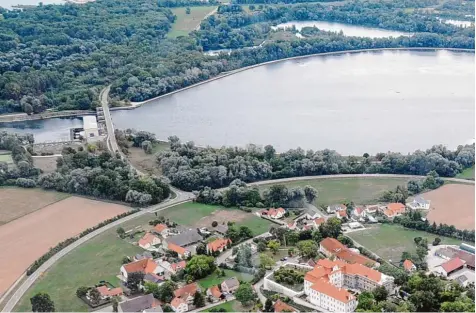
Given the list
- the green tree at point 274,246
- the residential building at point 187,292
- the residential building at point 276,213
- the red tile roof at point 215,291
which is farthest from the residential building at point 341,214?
the residential building at point 187,292

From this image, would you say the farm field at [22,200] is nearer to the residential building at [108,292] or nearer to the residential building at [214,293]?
the residential building at [108,292]

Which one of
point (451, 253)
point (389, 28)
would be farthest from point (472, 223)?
point (389, 28)

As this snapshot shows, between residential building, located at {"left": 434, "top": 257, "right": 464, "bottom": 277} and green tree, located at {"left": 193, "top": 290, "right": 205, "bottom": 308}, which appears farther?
residential building, located at {"left": 434, "top": 257, "right": 464, "bottom": 277}

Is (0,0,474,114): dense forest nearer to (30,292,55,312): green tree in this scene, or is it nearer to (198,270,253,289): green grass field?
(198,270,253,289): green grass field

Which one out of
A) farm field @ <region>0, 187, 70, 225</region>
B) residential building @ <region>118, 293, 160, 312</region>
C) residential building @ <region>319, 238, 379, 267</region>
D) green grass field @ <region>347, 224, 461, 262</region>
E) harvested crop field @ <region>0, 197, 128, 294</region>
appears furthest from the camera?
farm field @ <region>0, 187, 70, 225</region>

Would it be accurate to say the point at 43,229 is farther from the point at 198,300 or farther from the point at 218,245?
the point at 198,300

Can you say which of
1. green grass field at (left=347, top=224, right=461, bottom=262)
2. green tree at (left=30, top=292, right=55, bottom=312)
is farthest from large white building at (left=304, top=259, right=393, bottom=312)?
green tree at (left=30, top=292, right=55, bottom=312)

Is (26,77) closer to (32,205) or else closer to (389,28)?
(32,205)

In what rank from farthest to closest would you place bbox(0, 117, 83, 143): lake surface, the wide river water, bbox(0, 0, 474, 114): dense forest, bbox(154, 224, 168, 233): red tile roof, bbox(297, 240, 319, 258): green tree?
bbox(0, 0, 474, 114): dense forest < bbox(0, 117, 83, 143): lake surface < the wide river water < bbox(154, 224, 168, 233): red tile roof < bbox(297, 240, 319, 258): green tree
